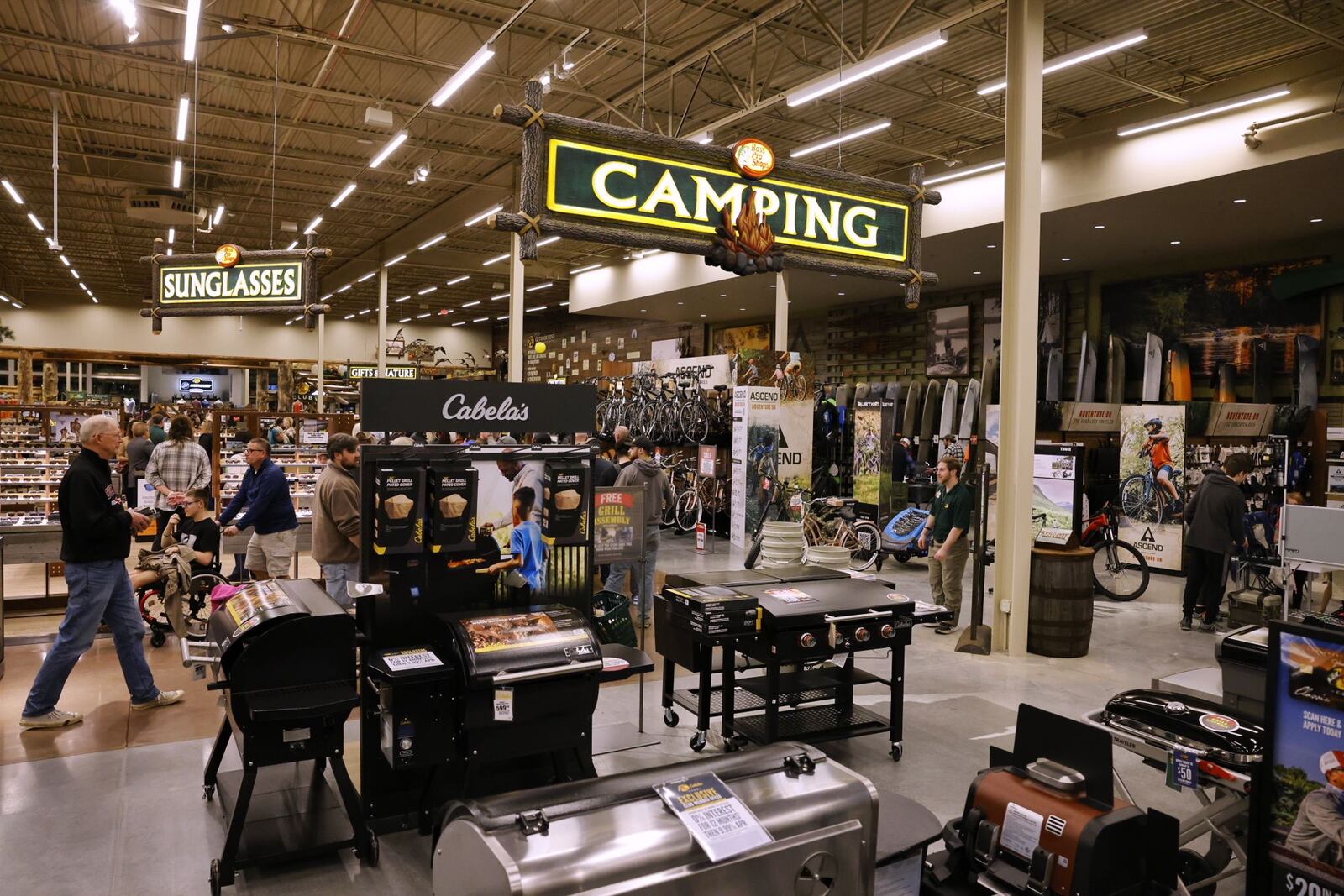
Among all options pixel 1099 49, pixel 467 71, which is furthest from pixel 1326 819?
pixel 467 71

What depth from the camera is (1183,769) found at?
283cm

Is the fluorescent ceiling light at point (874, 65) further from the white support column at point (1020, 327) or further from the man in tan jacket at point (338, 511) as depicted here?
the man in tan jacket at point (338, 511)

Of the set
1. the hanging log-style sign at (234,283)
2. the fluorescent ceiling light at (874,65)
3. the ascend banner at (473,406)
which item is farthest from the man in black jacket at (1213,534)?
the hanging log-style sign at (234,283)

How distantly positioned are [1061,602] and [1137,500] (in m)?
5.66

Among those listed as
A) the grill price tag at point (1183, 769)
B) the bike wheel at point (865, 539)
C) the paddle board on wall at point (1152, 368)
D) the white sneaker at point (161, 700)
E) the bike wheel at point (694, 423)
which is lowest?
the white sneaker at point (161, 700)

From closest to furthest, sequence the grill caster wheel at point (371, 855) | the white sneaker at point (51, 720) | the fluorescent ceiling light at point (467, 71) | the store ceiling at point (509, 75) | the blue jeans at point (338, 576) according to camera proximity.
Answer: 1. the grill caster wheel at point (371, 855)
2. the white sneaker at point (51, 720)
3. the blue jeans at point (338, 576)
4. the fluorescent ceiling light at point (467, 71)
5. the store ceiling at point (509, 75)

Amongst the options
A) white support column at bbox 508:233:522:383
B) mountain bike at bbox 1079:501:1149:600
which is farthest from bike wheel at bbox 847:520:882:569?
white support column at bbox 508:233:522:383

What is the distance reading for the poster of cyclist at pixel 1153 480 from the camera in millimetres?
11477

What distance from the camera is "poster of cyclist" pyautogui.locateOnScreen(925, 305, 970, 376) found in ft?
54.1

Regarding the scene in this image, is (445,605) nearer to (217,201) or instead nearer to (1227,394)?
(1227,394)

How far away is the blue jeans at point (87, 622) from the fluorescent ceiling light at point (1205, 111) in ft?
33.7

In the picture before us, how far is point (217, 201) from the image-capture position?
1819 cm

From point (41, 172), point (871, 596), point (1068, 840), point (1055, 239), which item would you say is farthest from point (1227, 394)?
point (41, 172)

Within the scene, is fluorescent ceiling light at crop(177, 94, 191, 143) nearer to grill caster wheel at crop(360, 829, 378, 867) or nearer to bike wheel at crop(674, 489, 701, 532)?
bike wheel at crop(674, 489, 701, 532)
